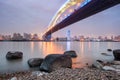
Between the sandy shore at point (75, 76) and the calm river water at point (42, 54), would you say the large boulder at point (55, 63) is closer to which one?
the sandy shore at point (75, 76)

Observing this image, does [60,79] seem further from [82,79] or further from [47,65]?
[47,65]

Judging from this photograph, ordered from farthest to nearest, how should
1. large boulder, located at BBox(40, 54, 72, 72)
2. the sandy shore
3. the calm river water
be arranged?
1. the calm river water
2. large boulder, located at BBox(40, 54, 72, 72)
3. the sandy shore

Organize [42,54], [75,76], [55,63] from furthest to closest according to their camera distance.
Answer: [42,54], [55,63], [75,76]

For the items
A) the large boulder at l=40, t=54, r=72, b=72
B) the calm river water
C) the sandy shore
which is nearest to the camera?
the sandy shore

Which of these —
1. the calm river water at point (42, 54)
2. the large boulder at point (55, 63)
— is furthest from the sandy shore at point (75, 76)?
the calm river water at point (42, 54)

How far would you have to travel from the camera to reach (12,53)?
15.5 metres

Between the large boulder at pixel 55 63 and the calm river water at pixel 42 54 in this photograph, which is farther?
the calm river water at pixel 42 54

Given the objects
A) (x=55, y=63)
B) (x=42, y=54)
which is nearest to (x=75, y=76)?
(x=55, y=63)

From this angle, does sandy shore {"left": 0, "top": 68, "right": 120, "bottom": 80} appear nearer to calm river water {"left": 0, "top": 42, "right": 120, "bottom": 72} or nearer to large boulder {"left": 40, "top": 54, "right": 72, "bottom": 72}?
large boulder {"left": 40, "top": 54, "right": 72, "bottom": 72}

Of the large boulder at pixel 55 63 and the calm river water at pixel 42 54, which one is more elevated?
the large boulder at pixel 55 63

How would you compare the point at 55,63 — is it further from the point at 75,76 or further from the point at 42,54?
the point at 42,54

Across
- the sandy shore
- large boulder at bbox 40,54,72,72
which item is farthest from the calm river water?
the sandy shore

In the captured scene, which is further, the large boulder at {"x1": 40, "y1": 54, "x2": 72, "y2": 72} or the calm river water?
the calm river water

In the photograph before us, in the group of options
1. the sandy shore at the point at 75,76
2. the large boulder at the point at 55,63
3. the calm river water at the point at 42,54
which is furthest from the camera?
the calm river water at the point at 42,54
